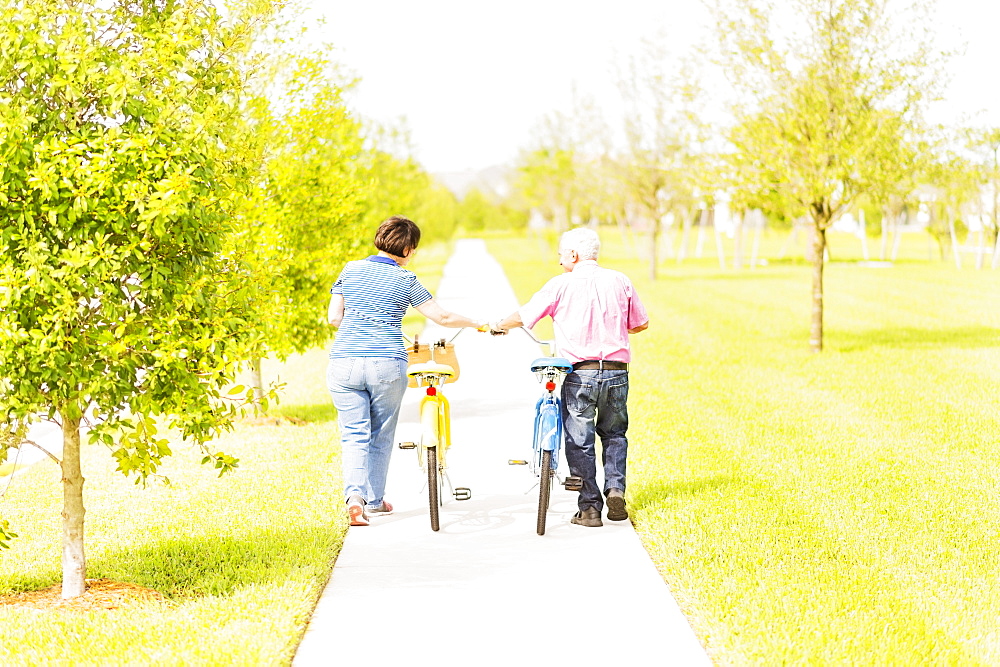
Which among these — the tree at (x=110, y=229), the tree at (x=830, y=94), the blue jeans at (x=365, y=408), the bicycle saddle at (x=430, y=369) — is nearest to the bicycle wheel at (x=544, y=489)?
the bicycle saddle at (x=430, y=369)

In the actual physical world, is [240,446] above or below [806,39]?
below

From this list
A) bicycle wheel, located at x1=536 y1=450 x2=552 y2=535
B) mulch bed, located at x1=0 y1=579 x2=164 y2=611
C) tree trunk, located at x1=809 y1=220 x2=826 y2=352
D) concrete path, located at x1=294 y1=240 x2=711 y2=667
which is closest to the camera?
concrete path, located at x1=294 y1=240 x2=711 y2=667

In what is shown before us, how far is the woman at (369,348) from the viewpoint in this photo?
6719 millimetres

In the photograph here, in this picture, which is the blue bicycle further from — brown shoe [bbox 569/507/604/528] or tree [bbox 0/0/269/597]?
tree [bbox 0/0/269/597]

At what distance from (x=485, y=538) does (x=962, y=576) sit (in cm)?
247

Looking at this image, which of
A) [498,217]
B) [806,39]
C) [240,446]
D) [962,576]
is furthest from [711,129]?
[498,217]

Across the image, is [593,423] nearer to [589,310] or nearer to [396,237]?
[589,310]

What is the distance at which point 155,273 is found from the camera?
5145mm

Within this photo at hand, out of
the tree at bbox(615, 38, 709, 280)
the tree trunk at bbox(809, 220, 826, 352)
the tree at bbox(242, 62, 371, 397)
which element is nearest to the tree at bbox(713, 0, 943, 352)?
the tree trunk at bbox(809, 220, 826, 352)

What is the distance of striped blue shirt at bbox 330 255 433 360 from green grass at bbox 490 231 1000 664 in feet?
6.06

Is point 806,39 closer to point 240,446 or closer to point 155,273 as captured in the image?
point 240,446

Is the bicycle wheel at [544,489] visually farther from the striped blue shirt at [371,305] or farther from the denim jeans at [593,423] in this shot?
the striped blue shirt at [371,305]

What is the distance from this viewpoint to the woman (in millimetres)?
6719

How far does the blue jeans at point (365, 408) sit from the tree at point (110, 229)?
3.93 ft
